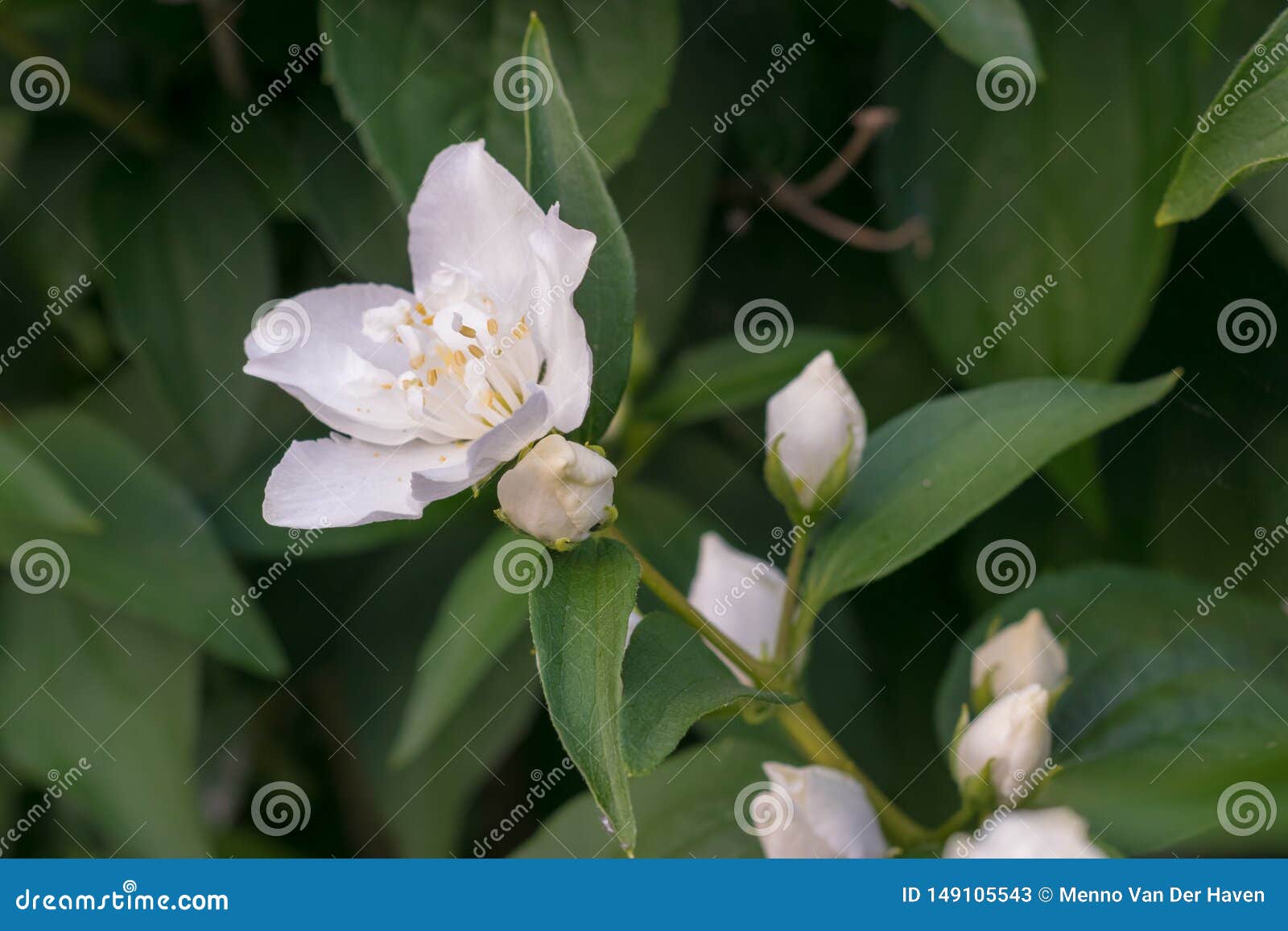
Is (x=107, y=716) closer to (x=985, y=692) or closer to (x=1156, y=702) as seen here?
(x=985, y=692)

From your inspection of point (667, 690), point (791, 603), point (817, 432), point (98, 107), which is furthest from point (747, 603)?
point (98, 107)

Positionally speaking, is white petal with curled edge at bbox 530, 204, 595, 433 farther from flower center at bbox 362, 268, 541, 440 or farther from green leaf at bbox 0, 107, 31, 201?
green leaf at bbox 0, 107, 31, 201

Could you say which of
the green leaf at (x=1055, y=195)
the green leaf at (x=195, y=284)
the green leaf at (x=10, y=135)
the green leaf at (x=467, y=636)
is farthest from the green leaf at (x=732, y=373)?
the green leaf at (x=10, y=135)

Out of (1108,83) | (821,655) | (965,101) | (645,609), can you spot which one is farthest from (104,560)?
(1108,83)

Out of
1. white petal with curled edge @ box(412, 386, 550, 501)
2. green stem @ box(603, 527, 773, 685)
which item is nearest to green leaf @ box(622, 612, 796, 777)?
green stem @ box(603, 527, 773, 685)

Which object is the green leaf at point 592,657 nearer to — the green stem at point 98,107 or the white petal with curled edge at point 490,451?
the white petal with curled edge at point 490,451
